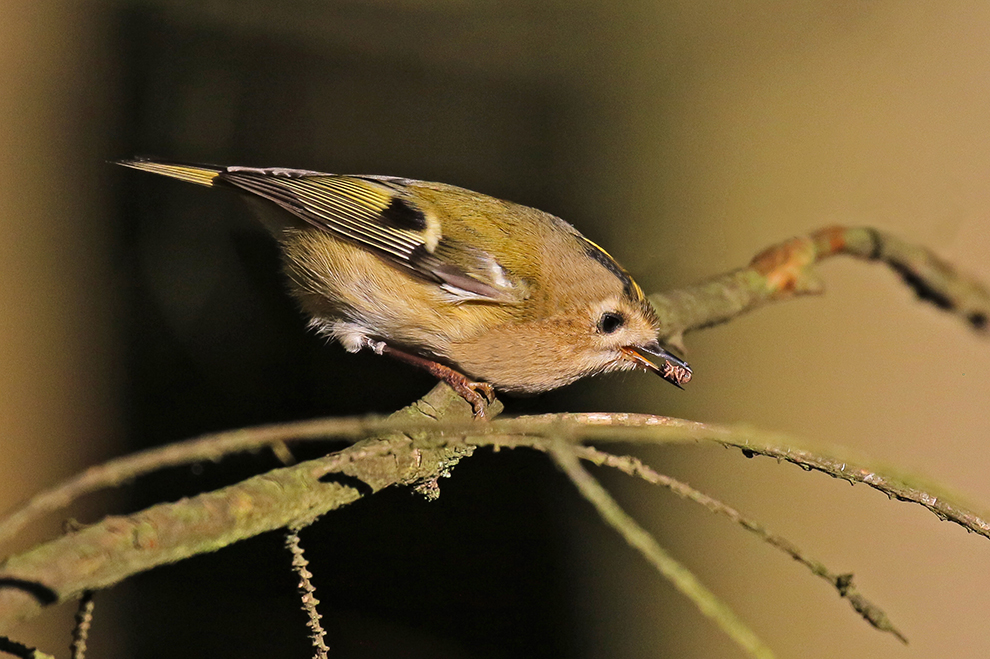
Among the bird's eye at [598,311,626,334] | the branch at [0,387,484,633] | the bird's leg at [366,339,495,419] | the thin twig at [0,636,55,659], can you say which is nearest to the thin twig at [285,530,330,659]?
the branch at [0,387,484,633]

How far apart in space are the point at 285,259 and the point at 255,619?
0.87 m

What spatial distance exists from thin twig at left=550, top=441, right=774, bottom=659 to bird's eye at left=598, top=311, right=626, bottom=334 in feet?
1.99

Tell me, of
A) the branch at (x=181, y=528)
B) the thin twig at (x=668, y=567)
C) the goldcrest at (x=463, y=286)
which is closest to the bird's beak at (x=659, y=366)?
the goldcrest at (x=463, y=286)

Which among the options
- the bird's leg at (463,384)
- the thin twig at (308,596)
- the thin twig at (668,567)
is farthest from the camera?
the bird's leg at (463,384)

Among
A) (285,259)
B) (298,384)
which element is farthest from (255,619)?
(285,259)

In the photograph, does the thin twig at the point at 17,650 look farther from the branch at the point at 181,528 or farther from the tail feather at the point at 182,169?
the tail feather at the point at 182,169

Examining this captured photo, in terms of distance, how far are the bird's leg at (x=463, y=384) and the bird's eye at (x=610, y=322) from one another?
185 mm

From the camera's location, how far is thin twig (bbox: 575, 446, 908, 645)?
0.45m

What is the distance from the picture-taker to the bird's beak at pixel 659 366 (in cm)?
103

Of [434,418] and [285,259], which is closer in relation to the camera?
[434,418]

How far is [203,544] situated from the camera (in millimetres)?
480

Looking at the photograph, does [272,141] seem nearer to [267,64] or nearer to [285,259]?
[267,64]

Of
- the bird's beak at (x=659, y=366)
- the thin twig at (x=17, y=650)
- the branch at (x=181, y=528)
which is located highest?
the bird's beak at (x=659, y=366)

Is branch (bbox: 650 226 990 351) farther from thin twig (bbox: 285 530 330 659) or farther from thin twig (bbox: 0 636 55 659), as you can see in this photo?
thin twig (bbox: 0 636 55 659)
